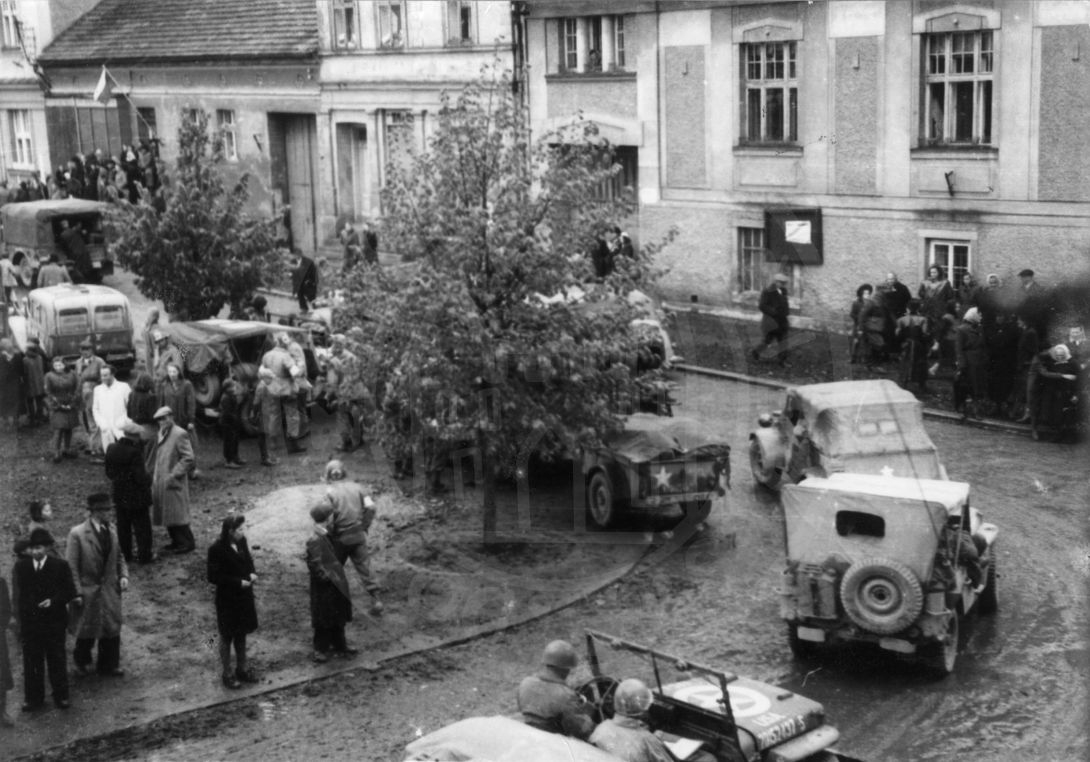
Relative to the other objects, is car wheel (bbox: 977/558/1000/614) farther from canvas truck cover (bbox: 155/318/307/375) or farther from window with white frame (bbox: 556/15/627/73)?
window with white frame (bbox: 556/15/627/73)

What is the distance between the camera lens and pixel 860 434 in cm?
1645

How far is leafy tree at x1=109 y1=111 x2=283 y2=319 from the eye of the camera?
24.2m

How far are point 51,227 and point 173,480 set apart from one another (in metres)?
19.3

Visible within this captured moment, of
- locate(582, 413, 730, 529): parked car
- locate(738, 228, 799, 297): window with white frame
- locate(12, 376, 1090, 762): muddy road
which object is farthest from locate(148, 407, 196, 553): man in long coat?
locate(738, 228, 799, 297): window with white frame

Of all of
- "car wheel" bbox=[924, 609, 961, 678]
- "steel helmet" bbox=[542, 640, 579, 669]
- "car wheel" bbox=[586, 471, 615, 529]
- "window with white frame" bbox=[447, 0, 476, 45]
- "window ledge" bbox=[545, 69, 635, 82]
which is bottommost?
"car wheel" bbox=[924, 609, 961, 678]

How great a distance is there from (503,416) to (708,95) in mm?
13743

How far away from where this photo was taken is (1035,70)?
2292 cm

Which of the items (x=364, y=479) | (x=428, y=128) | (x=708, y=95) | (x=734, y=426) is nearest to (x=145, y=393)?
(x=364, y=479)

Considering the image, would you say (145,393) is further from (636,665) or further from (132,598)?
(636,665)

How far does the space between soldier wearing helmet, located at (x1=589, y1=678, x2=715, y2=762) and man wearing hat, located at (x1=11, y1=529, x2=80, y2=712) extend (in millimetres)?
5530

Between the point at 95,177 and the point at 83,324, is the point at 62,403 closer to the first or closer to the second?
the point at 83,324

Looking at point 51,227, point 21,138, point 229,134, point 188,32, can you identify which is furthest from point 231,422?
point 21,138

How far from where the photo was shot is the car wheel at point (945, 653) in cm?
1243

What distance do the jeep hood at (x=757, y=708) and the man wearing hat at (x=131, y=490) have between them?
8029 millimetres
